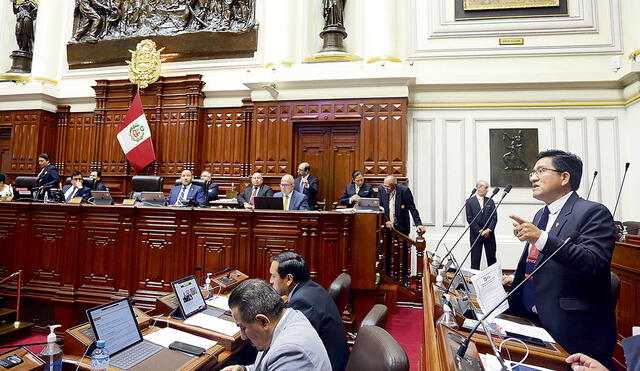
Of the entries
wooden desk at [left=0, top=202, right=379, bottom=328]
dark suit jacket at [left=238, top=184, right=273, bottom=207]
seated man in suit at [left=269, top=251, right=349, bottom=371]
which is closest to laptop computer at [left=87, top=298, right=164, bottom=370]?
seated man in suit at [left=269, top=251, right=349, bottom=371]

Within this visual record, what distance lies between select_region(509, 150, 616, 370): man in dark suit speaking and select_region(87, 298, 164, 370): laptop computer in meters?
Answer: 1.78

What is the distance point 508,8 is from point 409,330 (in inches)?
231

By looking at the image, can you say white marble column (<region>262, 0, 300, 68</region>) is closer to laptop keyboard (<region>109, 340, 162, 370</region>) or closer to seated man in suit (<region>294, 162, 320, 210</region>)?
seated man in suit (<region>294, 162, 320, 210</region>)

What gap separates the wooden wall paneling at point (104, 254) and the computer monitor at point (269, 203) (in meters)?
1.31

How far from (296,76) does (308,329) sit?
19.0 ft

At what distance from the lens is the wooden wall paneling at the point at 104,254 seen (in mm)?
3713

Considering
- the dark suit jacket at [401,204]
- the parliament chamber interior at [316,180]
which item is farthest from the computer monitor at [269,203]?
the dark suit jacket at [401,204]

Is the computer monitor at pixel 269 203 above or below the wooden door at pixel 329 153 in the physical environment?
below

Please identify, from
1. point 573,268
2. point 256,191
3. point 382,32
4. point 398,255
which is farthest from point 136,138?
point 573,268

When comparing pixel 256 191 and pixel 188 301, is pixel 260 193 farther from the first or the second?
pixel 188 301

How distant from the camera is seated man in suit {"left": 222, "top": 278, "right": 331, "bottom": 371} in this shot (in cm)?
129

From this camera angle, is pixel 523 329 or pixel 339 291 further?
pixel 339 291

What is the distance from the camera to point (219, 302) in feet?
8.11

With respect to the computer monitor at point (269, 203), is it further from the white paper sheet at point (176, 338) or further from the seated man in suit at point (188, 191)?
the seated man in suit at point (188, 191)
